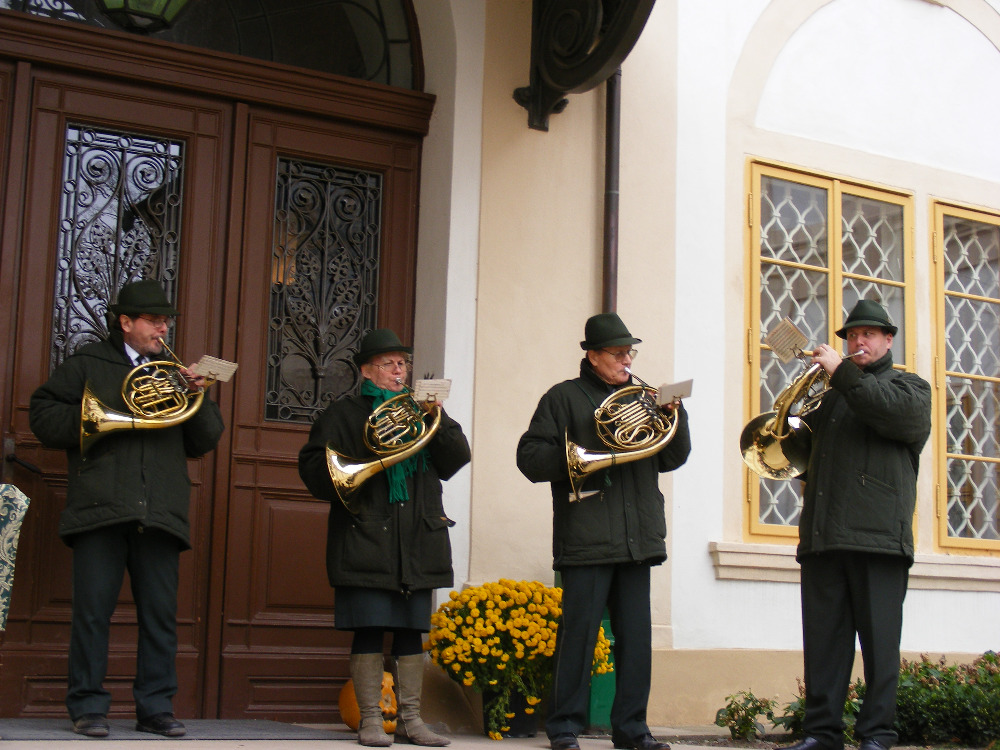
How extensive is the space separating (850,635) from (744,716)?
1.38 metres

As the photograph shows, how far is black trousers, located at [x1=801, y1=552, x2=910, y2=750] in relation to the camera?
542 cm

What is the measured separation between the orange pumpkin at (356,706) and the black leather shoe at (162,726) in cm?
99

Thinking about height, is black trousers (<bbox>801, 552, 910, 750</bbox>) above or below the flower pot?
above

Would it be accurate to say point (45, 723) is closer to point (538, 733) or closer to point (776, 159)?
point (538, 733)

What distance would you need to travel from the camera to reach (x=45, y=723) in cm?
573

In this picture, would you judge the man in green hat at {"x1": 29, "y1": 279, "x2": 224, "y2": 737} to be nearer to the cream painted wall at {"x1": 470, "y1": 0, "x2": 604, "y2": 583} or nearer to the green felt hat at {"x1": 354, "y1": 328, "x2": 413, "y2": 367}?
the green felt hat at {"x1": 354, "y1": 328, "x2": 413, "y2": 367}

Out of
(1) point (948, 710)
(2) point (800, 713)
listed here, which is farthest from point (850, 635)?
(1) point (948, 710)

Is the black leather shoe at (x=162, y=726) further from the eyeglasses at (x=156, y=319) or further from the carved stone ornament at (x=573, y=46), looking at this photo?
the carved stone ornament at (x=573, y=46)

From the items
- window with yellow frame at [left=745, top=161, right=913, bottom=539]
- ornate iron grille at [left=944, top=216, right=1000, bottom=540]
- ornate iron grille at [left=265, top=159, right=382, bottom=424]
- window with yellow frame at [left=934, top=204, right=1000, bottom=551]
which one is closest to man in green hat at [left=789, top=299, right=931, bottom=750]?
window with yellow frame at [left=745, top=161, right=913, bottom=539]

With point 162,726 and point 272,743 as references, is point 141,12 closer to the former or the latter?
point 162,726

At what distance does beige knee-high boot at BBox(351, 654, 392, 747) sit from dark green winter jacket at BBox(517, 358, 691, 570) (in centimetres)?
93

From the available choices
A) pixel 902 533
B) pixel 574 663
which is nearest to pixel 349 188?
pixel 574 663

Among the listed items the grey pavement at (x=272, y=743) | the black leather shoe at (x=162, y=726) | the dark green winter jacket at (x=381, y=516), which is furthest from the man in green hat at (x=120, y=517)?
the dark green winter jacket at (x=381, y=516)

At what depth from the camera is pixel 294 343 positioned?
6.91 meters
